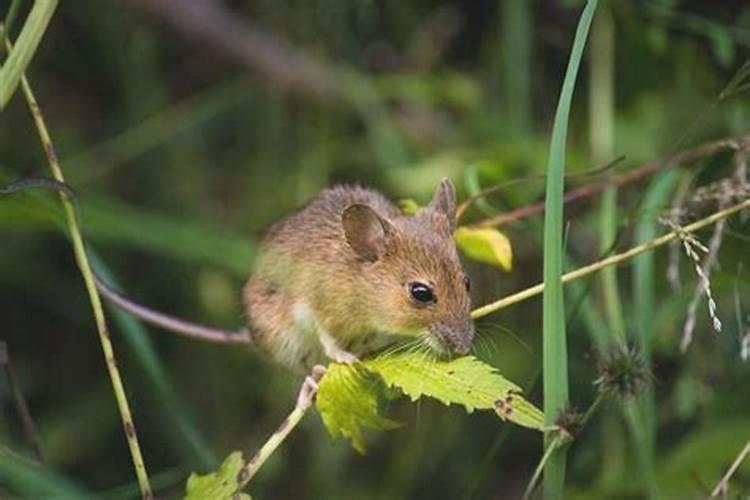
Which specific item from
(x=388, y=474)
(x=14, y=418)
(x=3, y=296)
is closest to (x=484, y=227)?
(x=388, y=474)

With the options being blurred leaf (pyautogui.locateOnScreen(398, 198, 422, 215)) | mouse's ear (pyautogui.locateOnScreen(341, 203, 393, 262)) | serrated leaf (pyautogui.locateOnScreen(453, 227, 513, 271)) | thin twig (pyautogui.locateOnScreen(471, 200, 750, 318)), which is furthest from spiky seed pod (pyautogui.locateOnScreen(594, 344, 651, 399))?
blurred leaf (pyautogui.locateOnScreen(398, 198, 422, 215))

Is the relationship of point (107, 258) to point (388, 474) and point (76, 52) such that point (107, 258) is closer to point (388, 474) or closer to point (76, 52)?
point (76, 52)

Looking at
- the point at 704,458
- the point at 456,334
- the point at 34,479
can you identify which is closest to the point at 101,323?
the point at 34,479

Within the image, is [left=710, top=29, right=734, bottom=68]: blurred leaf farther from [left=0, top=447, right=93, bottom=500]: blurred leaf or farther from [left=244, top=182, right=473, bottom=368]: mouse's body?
[left=0, top=447, right=93, bottom=500]: blurred leaf

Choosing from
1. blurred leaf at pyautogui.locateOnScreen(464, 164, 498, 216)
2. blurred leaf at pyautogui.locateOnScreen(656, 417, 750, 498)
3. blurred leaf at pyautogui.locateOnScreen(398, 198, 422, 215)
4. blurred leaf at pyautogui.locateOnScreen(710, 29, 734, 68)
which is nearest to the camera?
blurred leaf at pyautogui.locateOnScreen(398, 198, 422, 215)

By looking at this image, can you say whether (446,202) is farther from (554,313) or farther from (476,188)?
(554,313)

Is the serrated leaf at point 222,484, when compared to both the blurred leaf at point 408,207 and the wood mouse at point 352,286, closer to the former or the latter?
the wood mouse at point 352,286
